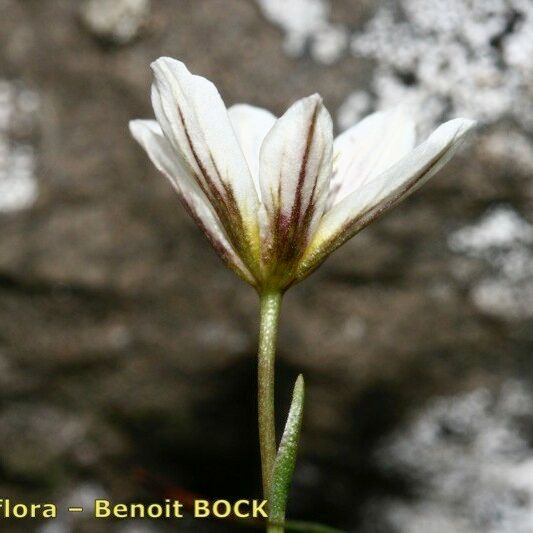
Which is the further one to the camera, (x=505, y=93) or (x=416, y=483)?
(x=416, y=483)

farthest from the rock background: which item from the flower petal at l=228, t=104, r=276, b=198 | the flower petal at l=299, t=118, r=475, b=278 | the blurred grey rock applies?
the flower petal at l=299, t=118, r=475, b=278

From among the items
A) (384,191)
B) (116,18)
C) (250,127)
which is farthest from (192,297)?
(384,191)

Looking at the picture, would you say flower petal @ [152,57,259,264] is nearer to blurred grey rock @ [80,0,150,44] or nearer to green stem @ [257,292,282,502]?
green stem @ [257,292,282,502]

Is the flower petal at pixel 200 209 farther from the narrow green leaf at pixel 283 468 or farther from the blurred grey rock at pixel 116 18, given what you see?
the blurred grey rock at pixel 116 18

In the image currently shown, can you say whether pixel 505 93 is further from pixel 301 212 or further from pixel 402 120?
pixel 301 212

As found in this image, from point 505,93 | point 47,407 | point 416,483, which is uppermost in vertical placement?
point 505,93

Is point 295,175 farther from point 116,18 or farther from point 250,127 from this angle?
point 116,18

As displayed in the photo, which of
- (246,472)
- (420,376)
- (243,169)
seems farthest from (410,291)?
(243,169)
